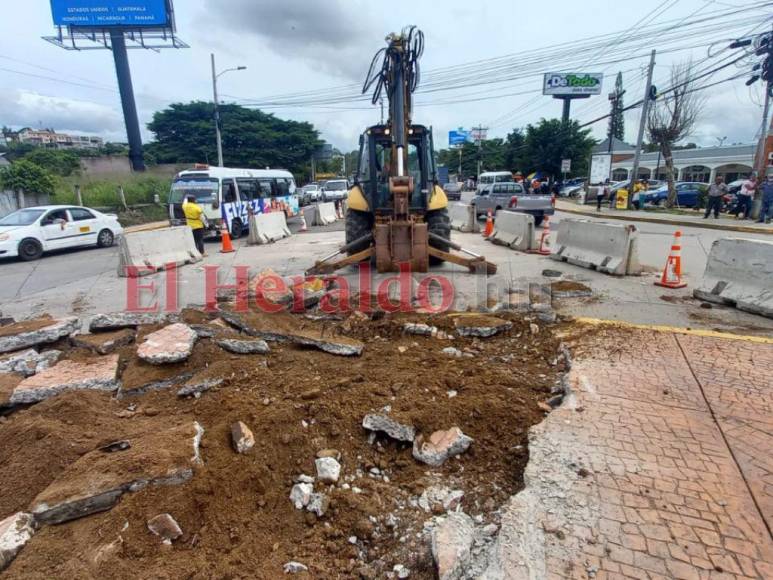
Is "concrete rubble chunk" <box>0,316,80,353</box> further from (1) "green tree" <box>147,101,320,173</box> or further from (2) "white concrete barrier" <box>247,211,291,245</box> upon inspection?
(1) "green tree" <box>147,101,320,173</box>

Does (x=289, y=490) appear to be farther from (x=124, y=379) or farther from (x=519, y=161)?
(x=519, y=161)

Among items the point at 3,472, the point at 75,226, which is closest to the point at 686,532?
the point at 3,472

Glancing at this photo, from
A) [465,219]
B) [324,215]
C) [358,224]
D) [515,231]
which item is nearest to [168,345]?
[358,224]

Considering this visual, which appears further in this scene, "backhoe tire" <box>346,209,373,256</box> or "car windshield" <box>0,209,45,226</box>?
"car windshield" <box>0,209,45,226</box>

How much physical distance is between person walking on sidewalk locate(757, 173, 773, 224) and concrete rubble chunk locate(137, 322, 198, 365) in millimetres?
19830

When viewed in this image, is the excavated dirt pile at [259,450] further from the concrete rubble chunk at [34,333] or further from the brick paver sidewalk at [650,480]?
the brick paver sidewalk at [650,480]

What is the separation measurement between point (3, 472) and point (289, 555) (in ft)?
6.34

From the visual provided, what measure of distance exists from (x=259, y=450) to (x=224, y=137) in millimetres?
45529

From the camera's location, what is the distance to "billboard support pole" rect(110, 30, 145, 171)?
31.3 meters

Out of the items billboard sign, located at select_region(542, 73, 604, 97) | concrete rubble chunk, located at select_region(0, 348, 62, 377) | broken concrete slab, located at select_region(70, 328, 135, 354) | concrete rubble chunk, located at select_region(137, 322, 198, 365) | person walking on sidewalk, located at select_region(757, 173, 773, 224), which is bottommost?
concrete rubble chunk, located at select_region(0, 348, 62, 377)

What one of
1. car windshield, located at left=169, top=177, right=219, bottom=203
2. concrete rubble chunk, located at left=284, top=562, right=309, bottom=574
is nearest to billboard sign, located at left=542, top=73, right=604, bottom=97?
car windshield, located at left=169, top=177, right=219, bottom=203

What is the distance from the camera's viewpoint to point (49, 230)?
41.6 ft

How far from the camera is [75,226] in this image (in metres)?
13.5

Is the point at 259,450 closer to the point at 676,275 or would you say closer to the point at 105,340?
the point at 105,340
